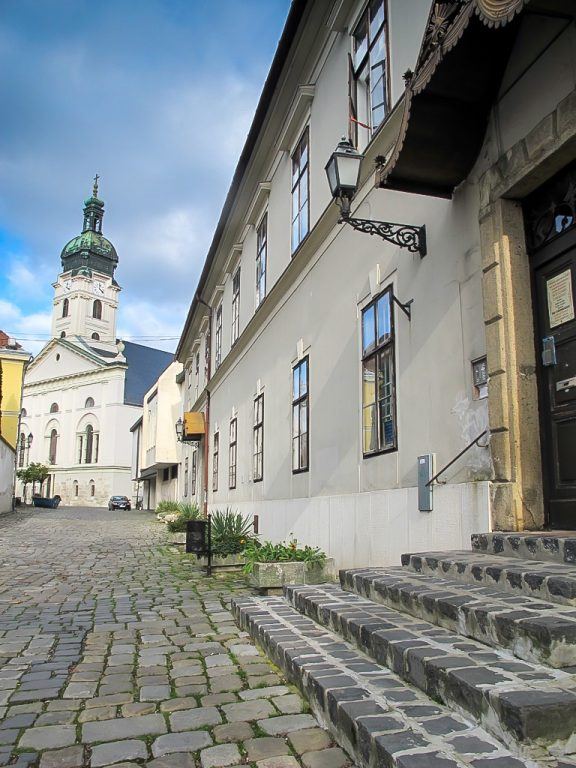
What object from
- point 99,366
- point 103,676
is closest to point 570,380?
point 103,676

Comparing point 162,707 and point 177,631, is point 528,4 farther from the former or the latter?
point 177,631

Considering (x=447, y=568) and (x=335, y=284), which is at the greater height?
(x=335, y=284)

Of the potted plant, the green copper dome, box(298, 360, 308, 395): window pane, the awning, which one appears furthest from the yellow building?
the green copper dome

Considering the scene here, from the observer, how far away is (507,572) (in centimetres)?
339

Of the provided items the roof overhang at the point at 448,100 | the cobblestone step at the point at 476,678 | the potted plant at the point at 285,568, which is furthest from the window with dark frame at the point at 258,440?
the cobblestone step at the point at 476,678

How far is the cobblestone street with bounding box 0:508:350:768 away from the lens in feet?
9.75

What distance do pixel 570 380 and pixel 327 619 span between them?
237 centimetres

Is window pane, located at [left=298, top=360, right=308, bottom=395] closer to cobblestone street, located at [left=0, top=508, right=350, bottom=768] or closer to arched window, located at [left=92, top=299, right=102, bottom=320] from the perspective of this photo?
cobblestone street, located at [left=0, top=508, right=350, bottom=768]

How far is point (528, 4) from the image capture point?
3789 millimetres

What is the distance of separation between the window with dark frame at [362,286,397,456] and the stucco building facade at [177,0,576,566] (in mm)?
31

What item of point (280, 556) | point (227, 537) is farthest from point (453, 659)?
point (227, 537)

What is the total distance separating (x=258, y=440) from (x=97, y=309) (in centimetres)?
6293

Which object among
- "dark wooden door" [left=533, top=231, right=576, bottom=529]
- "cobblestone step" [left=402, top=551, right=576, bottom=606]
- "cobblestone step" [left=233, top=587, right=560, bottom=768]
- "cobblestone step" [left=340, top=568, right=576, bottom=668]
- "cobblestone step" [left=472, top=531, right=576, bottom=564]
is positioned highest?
"dark wooden door" [left=533, top=231, right=576, bottom=529]

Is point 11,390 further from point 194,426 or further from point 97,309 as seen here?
point 97,309
